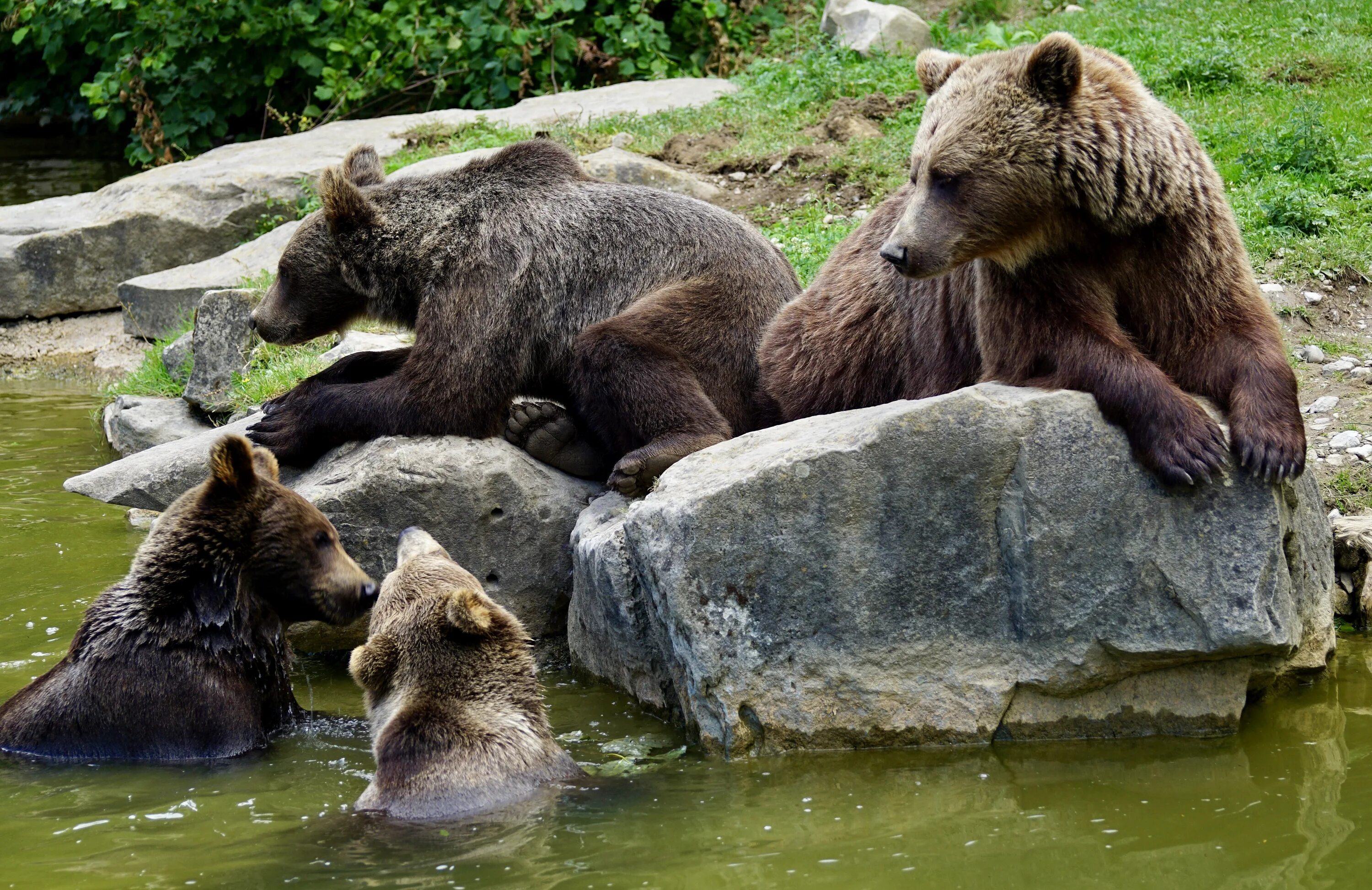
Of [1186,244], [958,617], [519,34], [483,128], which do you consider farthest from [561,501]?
[519,34]

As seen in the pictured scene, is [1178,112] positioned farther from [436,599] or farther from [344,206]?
[436,599]

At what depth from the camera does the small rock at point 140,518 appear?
9.03m

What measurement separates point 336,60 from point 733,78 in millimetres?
5228

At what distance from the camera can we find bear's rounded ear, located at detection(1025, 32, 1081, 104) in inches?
203

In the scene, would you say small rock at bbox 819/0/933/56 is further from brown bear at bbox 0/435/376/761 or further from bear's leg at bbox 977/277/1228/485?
brown bear at bbox 0/435/376/761

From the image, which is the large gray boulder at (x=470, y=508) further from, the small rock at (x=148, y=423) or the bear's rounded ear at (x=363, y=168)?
the small rock at (x=148, y=423)

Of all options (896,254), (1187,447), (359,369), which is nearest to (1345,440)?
(1187,447)

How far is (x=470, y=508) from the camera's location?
680 cm

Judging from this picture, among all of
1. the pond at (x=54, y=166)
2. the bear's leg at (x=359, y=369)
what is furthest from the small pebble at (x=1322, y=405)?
the pond at (x=54, y=166)

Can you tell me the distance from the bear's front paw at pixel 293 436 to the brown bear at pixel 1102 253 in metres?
3.21

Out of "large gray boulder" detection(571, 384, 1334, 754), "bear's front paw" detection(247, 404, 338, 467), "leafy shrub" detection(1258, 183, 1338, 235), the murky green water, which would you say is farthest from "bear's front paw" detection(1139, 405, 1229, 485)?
"leafy shrub" detection(1258, 183, 1338, 235)

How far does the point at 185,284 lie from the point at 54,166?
30.1ft

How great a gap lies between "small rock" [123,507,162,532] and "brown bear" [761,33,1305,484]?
5578 mm

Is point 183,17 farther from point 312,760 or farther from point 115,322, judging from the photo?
point 312,760
